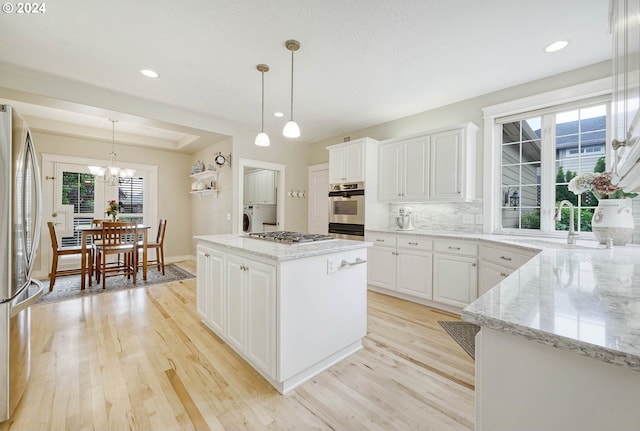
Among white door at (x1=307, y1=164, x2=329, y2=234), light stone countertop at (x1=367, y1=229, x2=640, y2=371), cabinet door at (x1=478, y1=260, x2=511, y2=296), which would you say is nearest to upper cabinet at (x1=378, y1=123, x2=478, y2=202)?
cabinet door at (x1=478, y1=260, x2=511, y2=296)

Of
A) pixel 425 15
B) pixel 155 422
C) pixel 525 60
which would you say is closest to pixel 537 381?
pixel 155 422

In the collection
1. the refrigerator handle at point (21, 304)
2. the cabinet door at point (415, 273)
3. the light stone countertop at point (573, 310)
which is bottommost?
the cabinet door at point (415, 273)

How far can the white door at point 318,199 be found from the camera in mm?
5426

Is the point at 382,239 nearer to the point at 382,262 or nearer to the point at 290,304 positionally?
the point at 382,262

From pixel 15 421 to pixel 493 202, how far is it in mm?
4571

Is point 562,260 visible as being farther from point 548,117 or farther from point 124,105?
point 124,105

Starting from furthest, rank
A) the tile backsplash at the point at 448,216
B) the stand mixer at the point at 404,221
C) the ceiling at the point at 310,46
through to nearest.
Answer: the stand mixer at the point at 404,221 → the tile backsplash at the point at 448,216 → the ceiling at the point at 310,46

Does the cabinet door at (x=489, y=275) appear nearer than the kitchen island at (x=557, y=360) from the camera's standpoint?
No

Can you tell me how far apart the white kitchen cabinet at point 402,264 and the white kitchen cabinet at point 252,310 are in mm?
2256

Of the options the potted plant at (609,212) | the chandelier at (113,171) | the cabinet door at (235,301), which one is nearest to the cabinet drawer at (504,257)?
the potted plant at (609,212)

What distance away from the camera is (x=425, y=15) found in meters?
2.04

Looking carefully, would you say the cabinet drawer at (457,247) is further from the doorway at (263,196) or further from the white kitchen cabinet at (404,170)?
the doorway at (263,196)

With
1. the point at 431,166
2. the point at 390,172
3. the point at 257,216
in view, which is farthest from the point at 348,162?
the point at 257,216

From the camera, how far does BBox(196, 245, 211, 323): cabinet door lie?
8.40 ft
